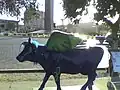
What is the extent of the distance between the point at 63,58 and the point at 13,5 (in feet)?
10.2

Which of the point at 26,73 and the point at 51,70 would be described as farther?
the point at 26,73

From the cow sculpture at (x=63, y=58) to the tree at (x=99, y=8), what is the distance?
7.40 meters

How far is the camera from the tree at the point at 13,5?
9.87m

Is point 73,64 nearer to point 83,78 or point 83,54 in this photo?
point 83,54

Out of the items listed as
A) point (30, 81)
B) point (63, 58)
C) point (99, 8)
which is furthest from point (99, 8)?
point (63, 58)

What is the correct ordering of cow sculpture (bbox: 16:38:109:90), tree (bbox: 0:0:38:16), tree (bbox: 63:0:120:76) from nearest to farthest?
cow sculpture (bbox: 16:38:109:90) → tree (bbox: 0:0:38:16) → tree (bbox: 63:0:120:76)

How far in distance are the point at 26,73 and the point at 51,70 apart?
20.6 feet

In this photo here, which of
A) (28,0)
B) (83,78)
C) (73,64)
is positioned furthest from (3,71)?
(73,64)

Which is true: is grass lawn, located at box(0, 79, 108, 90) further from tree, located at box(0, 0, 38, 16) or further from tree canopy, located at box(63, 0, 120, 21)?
tree canopy, located at box(63, 0, 120, 21)

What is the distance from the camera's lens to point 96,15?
52.3 ft

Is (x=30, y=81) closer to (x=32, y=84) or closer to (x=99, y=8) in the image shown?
(x=32, y=84)

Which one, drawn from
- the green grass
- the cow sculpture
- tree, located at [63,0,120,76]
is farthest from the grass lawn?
tree, located at [63,0,120,76]

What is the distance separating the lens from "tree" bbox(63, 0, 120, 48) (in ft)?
49.8

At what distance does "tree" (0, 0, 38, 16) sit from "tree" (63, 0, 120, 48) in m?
5.52
